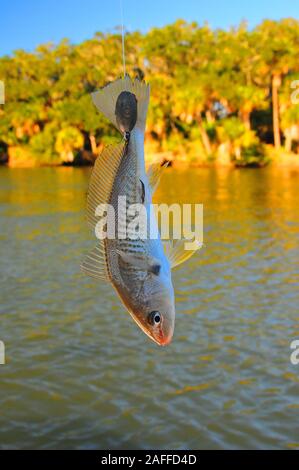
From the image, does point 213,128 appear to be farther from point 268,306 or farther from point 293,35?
point 268,306

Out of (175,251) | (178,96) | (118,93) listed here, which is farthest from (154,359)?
(178,96)

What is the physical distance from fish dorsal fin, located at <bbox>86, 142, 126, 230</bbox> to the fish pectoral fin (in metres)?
0.07

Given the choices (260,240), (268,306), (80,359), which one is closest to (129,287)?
(80,359)

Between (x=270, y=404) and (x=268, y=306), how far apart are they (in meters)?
5.11

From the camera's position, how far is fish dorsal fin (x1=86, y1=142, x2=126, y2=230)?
1106mm

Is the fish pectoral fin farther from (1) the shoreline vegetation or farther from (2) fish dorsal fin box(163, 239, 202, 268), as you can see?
(1) the shoreline vegetation

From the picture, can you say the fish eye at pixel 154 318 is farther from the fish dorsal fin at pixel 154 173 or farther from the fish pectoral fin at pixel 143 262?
the fish dorsal fin at pixel 154 173

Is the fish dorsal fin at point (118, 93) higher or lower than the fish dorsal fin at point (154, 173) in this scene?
higher

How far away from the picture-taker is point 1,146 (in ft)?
282

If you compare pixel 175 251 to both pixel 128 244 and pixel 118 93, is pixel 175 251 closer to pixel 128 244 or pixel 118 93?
pixel 128 244

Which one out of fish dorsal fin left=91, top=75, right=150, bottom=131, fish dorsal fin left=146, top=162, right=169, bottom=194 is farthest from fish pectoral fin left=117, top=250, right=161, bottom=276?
fish dorsal fin left=91, top=75, right=150, bottom=131

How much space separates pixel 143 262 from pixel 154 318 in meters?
0.10

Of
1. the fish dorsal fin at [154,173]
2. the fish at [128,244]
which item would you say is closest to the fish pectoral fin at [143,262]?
the fish at [128,244]

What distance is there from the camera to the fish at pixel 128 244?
110 centimetres
